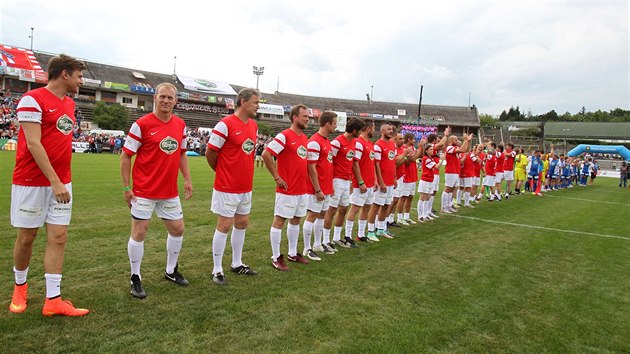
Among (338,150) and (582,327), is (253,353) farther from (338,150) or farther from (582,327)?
(338,150)

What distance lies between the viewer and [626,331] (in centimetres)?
415

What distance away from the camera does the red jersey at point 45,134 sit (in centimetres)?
346

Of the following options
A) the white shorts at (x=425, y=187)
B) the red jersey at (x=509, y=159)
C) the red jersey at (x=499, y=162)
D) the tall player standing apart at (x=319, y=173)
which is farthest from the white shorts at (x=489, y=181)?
the tall player standing apart at (x=319, y=173)

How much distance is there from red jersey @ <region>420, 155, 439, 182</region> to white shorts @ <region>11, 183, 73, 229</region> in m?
8.18

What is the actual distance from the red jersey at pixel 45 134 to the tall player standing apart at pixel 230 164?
149cm

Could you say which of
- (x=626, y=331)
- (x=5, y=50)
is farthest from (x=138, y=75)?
(x=626, y=331)

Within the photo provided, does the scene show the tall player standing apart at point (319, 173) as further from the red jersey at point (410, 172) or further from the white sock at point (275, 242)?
the red jersey at point (410, 172)

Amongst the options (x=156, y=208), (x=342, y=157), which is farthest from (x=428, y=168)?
(x=156, y=208)

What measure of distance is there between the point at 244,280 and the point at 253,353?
5.78 ft

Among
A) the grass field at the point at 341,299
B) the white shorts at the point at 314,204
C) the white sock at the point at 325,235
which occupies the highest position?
the white shorts at the point at 314,204

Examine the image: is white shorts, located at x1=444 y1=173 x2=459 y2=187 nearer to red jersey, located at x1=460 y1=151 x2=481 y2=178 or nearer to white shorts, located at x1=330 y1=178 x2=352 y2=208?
red jersey, located at x1=460 y1=151 x2=481 y2=178

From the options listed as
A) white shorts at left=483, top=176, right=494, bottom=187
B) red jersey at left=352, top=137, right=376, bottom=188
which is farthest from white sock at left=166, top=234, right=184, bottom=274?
white shorts at left=483, top=176, right=494, bottom=187

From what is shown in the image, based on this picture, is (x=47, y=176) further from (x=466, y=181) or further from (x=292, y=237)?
(x=466, y=181)

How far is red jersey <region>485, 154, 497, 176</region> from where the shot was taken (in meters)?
15.2
